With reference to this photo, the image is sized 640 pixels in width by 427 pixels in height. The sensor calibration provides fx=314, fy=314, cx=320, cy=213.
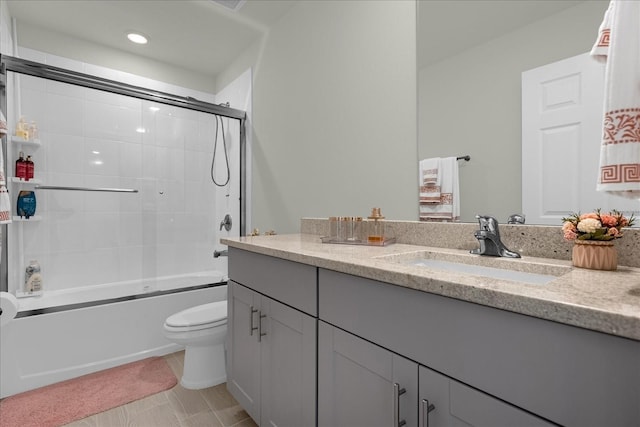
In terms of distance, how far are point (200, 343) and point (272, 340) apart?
31.6 inches

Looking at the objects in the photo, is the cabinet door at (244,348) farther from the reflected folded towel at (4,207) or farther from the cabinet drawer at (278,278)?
the reflected folded towel at (4,207)

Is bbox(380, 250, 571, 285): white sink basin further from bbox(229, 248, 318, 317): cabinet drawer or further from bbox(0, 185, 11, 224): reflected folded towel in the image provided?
bbox(0, 185, 11, 224): reflected folded towel

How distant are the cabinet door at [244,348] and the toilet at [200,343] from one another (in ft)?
0.88

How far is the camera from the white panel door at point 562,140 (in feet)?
3.07

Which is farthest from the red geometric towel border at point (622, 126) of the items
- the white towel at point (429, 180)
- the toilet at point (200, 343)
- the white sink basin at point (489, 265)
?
the toilet at point (200, 343)

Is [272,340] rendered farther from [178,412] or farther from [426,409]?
[178,412]

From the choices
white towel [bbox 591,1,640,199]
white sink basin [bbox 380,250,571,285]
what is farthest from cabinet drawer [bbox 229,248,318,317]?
white towel [bbox 591,1,640,199]

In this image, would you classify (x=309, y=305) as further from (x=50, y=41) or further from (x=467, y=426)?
(x=50, y=41)

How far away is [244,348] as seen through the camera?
4.85ft

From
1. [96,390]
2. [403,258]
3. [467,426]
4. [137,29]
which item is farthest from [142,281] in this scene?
[467,426]

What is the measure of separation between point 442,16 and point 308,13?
3.50 feet

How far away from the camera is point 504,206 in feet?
3.78

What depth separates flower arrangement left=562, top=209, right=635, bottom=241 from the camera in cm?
81

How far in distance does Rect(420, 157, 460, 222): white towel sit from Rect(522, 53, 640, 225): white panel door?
25 centimetres
